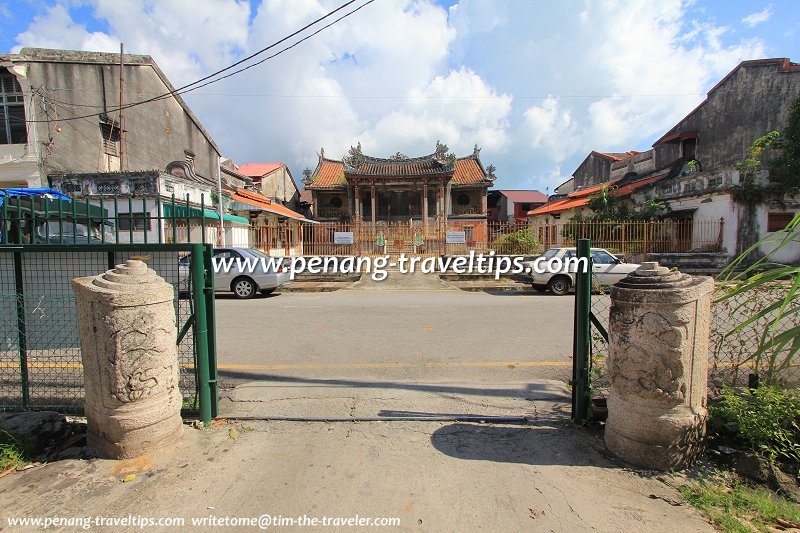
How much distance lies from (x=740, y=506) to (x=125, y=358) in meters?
3.83

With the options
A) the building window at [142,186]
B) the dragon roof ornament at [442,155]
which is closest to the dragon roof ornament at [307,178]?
the dragon roof ornament at [442,155]

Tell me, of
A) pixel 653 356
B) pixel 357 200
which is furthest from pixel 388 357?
pixel 357 200

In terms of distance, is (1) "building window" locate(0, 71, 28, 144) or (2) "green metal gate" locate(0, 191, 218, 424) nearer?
(2) "green metal gate" locate(0, 191, 218, 424)

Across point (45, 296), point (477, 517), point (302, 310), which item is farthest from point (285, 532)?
point (302, 310)

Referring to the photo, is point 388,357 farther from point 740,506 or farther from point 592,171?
point 592,171

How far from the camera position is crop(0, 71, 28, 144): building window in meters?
14.6

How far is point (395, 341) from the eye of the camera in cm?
586

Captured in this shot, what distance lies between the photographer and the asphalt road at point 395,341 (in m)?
4.50

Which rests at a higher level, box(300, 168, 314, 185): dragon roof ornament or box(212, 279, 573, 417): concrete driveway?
box(300, 168, 314, 185): dragon roof ornament

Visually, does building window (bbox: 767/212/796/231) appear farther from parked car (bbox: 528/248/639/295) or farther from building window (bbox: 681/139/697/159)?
building window (bbox: 681/139/697/159)

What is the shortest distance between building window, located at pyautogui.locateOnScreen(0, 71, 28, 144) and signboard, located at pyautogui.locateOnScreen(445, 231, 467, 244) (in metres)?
17.1

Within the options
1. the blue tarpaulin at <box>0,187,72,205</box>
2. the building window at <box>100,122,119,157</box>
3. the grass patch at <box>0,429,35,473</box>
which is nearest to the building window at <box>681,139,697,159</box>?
the blue tarpaulin at <box>0,187,72,205</box>

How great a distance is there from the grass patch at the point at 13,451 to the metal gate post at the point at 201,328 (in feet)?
3.71

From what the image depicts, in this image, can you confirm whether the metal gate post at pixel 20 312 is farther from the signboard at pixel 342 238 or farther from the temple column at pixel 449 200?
the temple column at pixel 449 200
